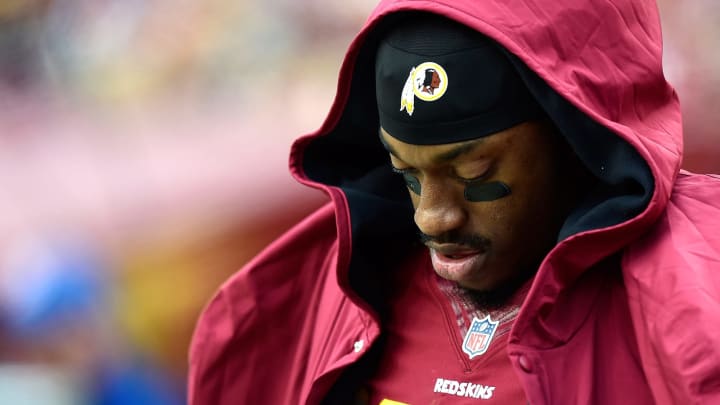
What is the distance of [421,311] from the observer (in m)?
1.88

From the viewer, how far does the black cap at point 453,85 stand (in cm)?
158

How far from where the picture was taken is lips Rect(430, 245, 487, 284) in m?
1.70

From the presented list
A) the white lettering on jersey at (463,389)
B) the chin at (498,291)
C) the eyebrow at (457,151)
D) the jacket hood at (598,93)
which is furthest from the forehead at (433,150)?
the white lettering on jersey at (463,389)

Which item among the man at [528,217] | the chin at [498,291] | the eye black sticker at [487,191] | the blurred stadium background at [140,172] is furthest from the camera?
the blurred stadium background at [140,172]

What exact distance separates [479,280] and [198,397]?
24.3 inches

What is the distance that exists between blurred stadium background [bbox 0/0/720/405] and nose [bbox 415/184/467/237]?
1.73 m

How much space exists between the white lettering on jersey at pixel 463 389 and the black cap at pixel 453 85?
373 mm

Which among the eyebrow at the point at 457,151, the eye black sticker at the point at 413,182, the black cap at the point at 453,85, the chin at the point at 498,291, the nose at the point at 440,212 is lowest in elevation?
the chin at the point at 498,291

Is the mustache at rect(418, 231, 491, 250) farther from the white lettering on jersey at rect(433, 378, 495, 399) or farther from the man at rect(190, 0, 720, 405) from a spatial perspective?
the white lettering on jersey at rect(433, 378, 495, 399)

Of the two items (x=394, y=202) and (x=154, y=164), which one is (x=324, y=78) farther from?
(x=394, y=202)

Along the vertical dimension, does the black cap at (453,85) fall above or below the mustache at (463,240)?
above

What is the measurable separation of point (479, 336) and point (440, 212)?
8.7 inches

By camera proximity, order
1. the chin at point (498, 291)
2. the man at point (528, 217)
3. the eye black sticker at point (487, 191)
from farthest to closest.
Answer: the chin at point (498, 291) < the eye black sticker at point (487, 191) < the man at point (528, 217)

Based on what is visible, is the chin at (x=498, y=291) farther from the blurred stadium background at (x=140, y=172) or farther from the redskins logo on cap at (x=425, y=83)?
the blurred stadium background at (x=140, y=172)
